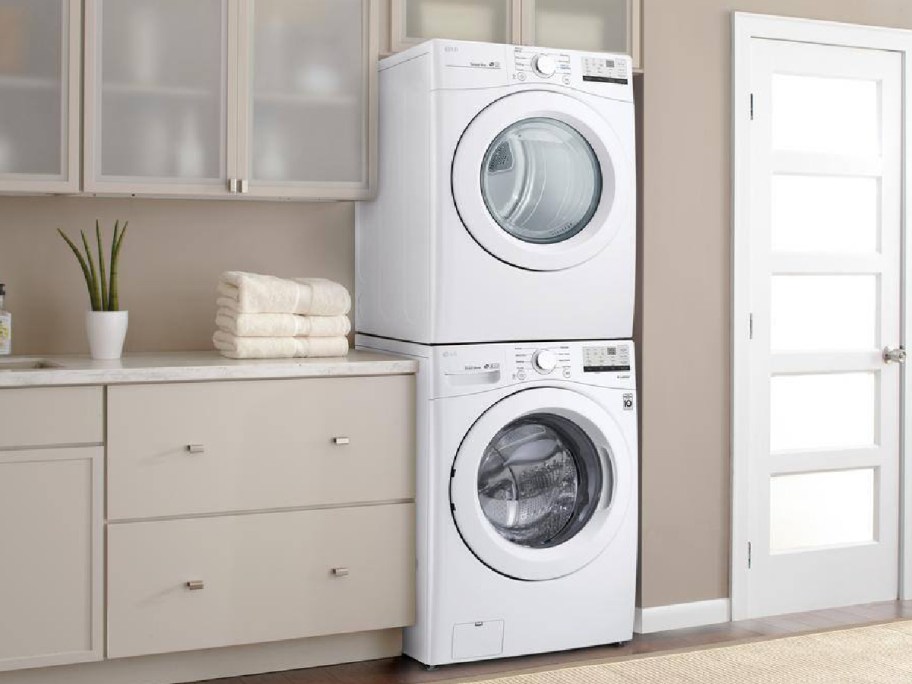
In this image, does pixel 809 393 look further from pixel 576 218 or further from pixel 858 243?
pixel 576 218

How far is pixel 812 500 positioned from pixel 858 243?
2.81 ft

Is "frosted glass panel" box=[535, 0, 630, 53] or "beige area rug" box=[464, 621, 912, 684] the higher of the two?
"frosted glass panel" box=[535, 0, 630, 53]

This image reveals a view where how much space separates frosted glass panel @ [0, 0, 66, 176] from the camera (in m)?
3.17

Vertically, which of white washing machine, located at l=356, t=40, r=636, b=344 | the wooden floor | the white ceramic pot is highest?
white washing machine, located at l=356, t=40, r=636, b=344

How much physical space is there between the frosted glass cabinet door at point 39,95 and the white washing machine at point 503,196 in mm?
845

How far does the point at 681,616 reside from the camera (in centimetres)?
390

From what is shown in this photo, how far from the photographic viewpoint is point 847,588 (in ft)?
13.6

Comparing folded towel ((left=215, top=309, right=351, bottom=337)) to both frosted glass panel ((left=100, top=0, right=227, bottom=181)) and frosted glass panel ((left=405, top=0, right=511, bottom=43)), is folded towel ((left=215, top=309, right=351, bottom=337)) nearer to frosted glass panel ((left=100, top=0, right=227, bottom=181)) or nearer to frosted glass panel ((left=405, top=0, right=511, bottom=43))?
frosted glass panel ((left=100, top=0, right=227, bottom=181))

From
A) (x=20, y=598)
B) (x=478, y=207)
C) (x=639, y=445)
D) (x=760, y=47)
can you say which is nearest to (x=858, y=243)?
(x=760, y=47)

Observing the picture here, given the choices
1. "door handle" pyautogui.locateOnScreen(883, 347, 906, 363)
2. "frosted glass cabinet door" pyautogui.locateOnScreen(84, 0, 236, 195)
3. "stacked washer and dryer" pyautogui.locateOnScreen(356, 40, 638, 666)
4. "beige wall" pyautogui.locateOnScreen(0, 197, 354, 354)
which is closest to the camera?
"frosted glass cabinet door" pyautogui.locateOnScreen(84, 0, 236, 195)

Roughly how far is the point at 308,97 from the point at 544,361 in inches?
38.3

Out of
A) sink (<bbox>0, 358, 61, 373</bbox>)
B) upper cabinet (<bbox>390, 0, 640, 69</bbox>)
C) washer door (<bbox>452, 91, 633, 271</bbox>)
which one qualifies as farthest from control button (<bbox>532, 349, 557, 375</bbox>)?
sink (<bbox>0, 358, 61, 373</bbox>)

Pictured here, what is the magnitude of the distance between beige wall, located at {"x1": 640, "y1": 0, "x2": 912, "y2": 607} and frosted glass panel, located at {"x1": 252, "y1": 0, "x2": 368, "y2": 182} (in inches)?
35.4

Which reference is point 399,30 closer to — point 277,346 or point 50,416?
point 277,346
